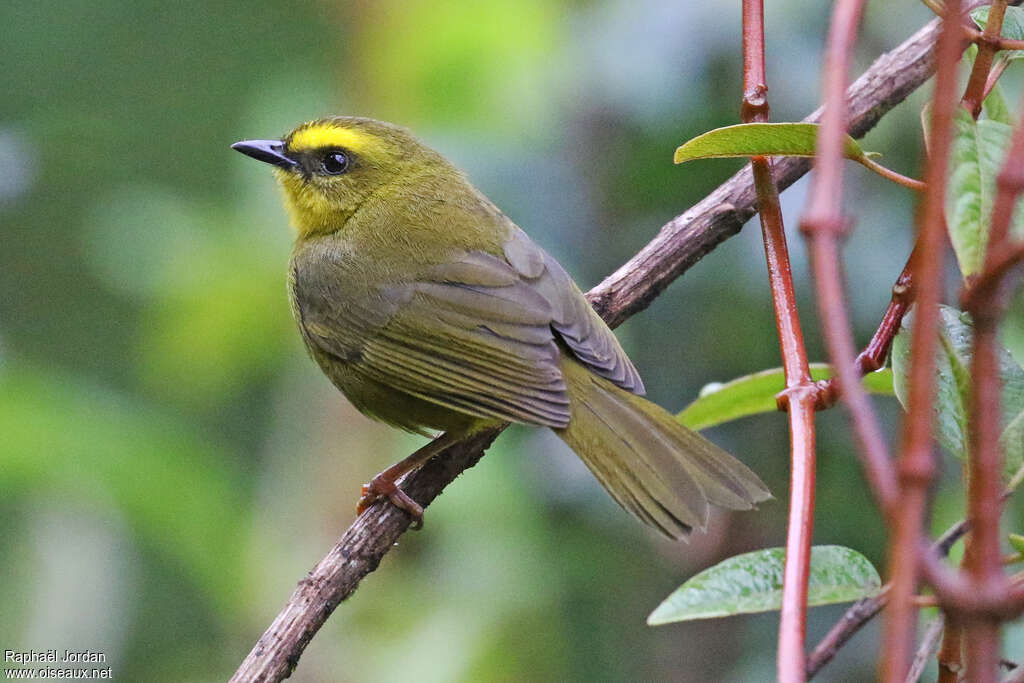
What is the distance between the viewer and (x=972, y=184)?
4.95 feet

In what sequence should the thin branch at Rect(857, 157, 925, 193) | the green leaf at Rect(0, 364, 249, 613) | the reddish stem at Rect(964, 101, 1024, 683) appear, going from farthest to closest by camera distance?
the green leaf at Rect(0, 364, 249, 613)
the thin branch at Rect(857, 157, 925, 193)
the reddish stem at Rect(964, 101, 1024, 683)

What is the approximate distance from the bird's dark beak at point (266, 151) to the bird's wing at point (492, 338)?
0.61 meters

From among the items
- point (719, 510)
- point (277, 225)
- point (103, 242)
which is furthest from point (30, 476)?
point (719, 510)

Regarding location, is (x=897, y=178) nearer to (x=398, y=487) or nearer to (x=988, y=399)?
(x=988, y=399)

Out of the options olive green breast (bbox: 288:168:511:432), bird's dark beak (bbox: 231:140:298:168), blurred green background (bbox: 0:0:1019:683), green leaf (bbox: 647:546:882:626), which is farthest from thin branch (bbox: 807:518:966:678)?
bird's dark beak (bbox: 231:140:298:168)

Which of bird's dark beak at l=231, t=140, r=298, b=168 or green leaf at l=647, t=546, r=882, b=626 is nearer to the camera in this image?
green leaf at l=647, t=546, r=882, b=626

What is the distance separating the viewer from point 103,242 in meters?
4.70

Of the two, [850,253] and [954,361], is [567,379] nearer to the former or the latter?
[850,253]

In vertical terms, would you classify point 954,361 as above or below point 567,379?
below

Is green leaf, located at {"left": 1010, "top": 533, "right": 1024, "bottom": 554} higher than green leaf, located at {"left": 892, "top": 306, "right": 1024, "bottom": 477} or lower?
lower

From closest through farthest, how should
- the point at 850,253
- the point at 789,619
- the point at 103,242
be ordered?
the point at 789,619
the point at 850,253
the point at 103,242

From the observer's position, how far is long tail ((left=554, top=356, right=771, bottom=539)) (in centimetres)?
249

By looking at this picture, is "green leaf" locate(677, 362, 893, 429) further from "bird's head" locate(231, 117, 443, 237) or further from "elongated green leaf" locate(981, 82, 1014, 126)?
"bird's head" locate(231, 117, 443, 237)

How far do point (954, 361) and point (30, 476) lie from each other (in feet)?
9.30
